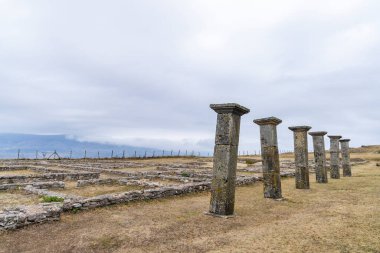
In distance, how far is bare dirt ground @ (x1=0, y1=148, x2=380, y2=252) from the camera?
22.4ft

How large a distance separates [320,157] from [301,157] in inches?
140

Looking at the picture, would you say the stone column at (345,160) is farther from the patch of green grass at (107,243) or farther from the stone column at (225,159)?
the patch of green grass at (107,243)

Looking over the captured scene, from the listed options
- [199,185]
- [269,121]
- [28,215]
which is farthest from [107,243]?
[269,121]

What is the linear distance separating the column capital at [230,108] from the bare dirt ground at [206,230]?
3.62 meters

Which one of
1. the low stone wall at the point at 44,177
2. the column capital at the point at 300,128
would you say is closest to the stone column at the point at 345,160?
the column capital at the point at 300,128

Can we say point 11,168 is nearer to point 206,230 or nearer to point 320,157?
point 206,230

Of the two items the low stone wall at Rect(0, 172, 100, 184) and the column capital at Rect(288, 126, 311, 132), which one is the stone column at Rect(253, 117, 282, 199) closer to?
the column capital at Rect(288, 126, 311, 132)

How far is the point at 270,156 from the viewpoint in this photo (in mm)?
13594

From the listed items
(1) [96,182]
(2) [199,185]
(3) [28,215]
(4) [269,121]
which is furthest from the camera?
(1) [96,182]

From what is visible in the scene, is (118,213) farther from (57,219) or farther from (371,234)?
(371,234)

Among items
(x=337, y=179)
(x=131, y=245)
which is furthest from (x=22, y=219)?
(x=337, y=179)

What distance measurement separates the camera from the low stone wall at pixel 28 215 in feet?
26.9

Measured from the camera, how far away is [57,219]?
9.20m

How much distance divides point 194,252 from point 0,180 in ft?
55.9
